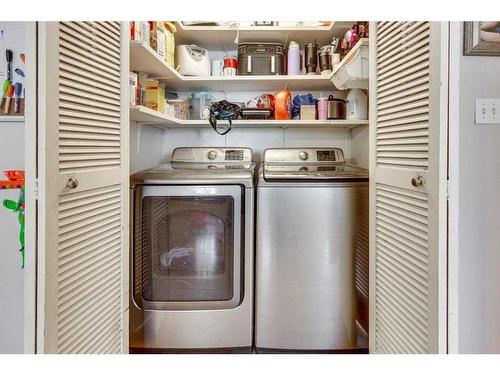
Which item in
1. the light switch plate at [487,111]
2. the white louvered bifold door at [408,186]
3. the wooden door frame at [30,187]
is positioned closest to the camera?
the wooden door frame at [30,187]

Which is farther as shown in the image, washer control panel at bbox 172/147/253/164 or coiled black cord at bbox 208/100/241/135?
washer control panel at bbox 172/147/253/164

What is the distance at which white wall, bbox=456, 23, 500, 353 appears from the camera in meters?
1.41

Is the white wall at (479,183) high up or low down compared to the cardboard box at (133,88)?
down

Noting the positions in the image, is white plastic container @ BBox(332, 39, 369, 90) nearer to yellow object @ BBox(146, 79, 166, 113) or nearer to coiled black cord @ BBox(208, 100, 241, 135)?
coiled black cord @ BBox(208, 100, 241, 135)

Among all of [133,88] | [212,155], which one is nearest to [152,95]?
[133,88]

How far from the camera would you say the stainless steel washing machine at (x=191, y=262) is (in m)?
1.88

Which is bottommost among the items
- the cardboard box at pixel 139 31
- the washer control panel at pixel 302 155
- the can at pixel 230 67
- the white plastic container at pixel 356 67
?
the washer control panel at pixel 302 155

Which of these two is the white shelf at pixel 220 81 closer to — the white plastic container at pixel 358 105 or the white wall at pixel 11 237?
the white plastic container at pixel 358 105

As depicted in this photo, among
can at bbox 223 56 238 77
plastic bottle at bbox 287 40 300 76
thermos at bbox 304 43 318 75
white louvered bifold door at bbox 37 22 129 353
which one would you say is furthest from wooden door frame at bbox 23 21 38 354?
thermos at bbox 304 43 318 75

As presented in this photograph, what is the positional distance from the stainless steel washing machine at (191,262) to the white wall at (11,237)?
1.69 ft

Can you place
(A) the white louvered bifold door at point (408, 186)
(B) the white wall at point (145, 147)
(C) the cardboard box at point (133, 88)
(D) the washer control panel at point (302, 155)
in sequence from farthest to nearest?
(D) the washer control panel at point (302, 155)
(B) the white wall at point (145, 147)
(C) the cardboard box at point (133, 88)
(A) the white louvered bifold door at point (408, 186)

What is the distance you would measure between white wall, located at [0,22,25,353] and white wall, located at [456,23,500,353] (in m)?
1.83

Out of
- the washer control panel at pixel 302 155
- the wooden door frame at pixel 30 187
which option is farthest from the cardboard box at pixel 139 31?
the washer control panel at pixel 302 155
